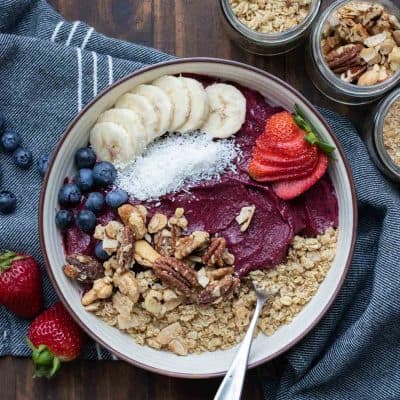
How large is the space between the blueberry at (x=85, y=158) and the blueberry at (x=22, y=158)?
18cm

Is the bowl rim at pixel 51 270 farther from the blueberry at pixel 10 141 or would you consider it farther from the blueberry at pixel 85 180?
the blueberry at pixel 10 141

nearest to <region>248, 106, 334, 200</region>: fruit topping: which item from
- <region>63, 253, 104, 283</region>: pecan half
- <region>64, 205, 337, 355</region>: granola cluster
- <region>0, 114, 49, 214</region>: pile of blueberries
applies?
<region>64, 205, 337, 355</region>: granola cluster

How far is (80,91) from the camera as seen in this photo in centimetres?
207

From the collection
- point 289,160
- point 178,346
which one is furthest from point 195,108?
point 178,346

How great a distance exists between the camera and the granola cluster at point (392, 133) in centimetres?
203

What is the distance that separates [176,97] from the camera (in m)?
1.92

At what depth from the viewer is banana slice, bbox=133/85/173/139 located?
6.25ft

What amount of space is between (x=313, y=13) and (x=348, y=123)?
1.00 ft

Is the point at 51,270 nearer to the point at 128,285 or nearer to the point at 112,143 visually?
the point at 128,285

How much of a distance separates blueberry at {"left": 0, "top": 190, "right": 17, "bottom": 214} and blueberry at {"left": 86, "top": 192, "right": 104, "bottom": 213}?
10.2 inches

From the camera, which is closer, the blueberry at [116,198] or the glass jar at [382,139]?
the blueberry at [116,198]

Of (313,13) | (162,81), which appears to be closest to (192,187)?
(162,81)

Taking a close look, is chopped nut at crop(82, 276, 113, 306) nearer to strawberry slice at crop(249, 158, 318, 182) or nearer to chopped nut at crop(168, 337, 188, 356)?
chopped nut at crop(168, 337, 188, 356)

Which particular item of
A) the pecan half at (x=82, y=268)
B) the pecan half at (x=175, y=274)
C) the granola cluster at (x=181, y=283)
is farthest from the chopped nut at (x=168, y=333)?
the pecan half at (x=82, y=268)
